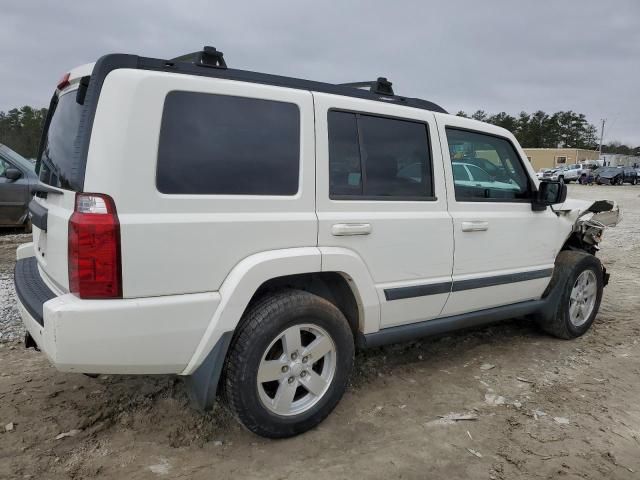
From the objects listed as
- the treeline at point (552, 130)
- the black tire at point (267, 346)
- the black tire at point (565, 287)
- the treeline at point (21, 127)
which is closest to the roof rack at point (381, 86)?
the black tire at point (267, 346)

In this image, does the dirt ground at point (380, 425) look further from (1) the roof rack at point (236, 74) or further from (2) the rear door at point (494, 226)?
(1) the roof rack at point (236, 74)

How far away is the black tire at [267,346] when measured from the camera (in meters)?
2.55

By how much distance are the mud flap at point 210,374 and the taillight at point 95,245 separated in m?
0.59

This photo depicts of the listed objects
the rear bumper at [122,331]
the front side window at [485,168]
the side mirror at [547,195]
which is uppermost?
the front side window at [485,168]

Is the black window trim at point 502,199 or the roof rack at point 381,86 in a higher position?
the roof rack at point 381,86

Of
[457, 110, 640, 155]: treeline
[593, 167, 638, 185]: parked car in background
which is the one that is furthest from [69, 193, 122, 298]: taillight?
[457, 110, 640, 155]: treeline

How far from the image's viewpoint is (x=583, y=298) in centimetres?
466

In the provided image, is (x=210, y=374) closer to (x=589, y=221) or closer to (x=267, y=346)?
(x=267, y=346)

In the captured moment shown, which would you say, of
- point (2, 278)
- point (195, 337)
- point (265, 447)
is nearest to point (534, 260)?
point (265, 447)

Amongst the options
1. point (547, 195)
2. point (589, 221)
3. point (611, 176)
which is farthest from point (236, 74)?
point (611, 176)

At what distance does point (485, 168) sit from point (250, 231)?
2198 millimetres

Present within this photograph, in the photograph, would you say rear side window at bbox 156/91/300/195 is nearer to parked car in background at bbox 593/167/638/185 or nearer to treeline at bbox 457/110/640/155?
parked car in background at bbox 593/167/638/185

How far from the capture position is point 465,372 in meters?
3.83

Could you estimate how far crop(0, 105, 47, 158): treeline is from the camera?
36938mm
